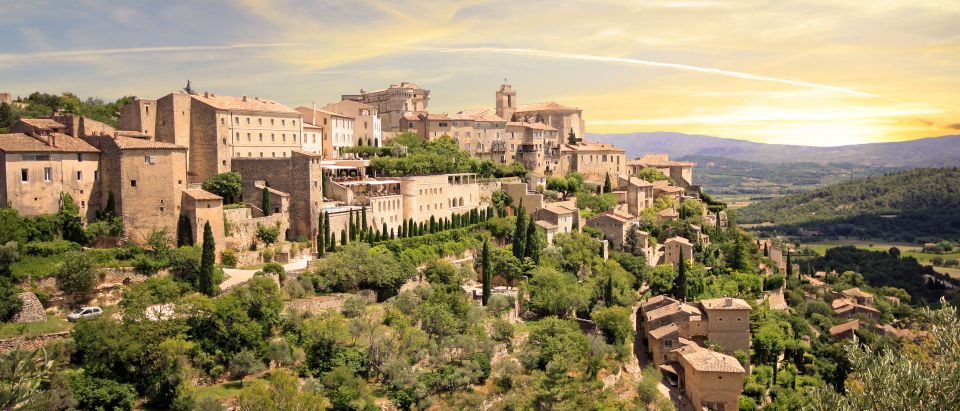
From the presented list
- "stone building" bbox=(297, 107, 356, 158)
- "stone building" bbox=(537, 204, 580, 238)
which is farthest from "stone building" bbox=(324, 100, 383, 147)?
"stone building" bbox=(537, 204, 580, 238)

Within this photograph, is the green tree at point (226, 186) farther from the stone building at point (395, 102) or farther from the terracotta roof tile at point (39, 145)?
the stone building at point (395, 102)

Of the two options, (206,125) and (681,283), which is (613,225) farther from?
(206,125)

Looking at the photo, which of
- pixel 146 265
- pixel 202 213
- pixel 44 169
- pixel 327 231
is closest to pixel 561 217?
pixel 327 231

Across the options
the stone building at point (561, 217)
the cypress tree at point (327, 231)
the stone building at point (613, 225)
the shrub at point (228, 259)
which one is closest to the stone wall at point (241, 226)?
the shrub at point (228, 259)

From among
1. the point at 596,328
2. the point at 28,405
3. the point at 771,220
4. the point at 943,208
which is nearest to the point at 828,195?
the point at 771,220

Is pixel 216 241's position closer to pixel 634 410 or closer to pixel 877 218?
pixel 634 410
